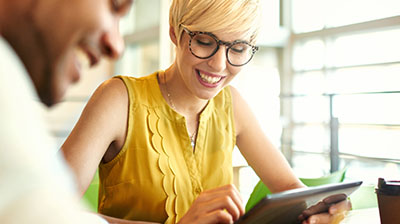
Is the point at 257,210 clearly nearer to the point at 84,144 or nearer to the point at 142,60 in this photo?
the point at 84,144

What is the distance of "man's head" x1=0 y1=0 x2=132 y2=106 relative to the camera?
28 centimetres

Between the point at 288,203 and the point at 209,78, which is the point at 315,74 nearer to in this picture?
the point at 209,78

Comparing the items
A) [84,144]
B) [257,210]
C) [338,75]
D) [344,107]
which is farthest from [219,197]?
[338,75]

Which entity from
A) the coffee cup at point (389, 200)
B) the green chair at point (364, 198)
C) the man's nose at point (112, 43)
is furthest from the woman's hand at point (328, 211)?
the man's nose at point (112, 43)

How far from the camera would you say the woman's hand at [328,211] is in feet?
2.91

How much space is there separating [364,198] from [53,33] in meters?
1.31

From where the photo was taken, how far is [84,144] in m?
1.05

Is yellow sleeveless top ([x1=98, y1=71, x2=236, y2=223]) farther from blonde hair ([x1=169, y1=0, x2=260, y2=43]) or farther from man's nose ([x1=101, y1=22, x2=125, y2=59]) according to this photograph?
man's nose ([x1=101, y1=22, x2=125, y2=59])

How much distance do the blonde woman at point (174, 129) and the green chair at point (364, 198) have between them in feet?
0.70

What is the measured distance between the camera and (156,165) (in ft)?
3.99

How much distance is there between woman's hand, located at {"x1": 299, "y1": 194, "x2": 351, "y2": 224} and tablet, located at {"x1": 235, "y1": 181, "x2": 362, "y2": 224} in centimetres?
2

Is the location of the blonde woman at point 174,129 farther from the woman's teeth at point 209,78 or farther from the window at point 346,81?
the window at point 346,81

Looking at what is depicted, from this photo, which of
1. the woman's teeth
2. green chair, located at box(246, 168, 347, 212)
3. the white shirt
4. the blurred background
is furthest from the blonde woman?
the blurred background

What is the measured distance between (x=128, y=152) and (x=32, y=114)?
995mm
